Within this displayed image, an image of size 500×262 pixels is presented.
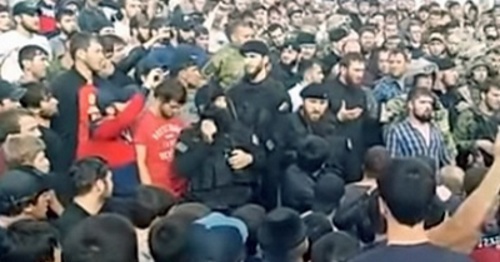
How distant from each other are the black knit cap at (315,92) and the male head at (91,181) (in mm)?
3299

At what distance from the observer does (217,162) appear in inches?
304

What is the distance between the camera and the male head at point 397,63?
35.4 ft

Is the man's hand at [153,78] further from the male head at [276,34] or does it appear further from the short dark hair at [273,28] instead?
the short dark hair at [273,28]

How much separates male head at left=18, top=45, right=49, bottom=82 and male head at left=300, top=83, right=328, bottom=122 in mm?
1914

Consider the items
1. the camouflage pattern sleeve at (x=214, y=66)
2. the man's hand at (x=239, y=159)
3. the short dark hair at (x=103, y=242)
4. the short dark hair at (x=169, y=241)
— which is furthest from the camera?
the camouflage pattern sleeve at (x=214, y=66)

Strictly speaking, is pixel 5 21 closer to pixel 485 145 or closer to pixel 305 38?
pixel 305 38

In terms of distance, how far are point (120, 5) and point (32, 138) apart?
637 centimetres

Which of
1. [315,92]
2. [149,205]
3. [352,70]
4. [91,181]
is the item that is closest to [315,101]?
[315,92]

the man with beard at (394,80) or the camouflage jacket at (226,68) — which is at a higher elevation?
the camouflage jacket at (226,68)

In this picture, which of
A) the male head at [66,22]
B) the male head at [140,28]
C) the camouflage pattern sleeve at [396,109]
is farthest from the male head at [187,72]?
the male head at [140,28]

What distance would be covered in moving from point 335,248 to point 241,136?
2.88 m

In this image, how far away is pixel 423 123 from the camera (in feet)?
28.8

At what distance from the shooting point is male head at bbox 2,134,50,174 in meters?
6.43

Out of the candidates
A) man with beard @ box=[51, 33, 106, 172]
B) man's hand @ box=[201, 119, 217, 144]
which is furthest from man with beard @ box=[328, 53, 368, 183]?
man with beard @ box=[51, 33, 106, 172]
